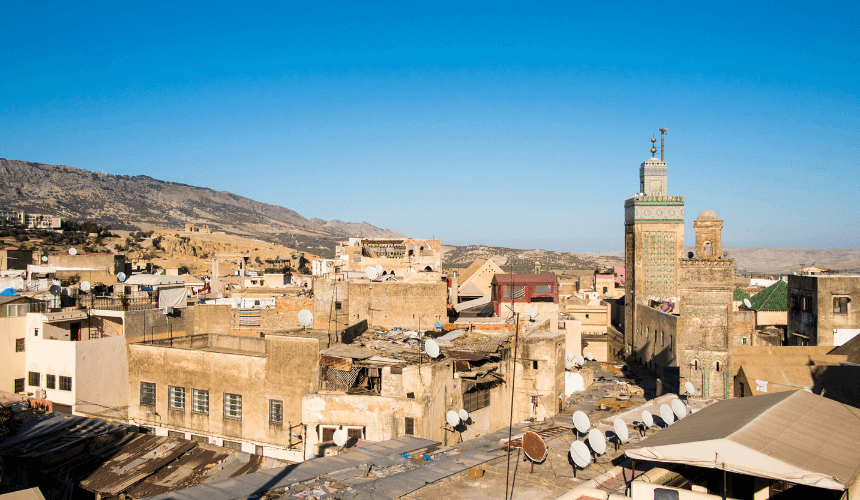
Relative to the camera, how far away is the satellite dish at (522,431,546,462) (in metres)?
9.92

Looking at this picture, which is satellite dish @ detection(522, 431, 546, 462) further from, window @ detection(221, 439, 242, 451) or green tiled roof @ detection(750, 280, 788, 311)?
green tiled roof @ detection(750, 280, 788, 311)

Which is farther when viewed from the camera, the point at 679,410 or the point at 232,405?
the point at 232,405

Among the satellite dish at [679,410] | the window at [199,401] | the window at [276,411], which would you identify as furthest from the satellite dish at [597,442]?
the window at [199,401]

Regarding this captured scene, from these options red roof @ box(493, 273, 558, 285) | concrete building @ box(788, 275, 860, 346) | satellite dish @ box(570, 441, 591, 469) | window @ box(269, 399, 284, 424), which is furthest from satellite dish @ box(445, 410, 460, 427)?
concrete building @ box(788, 275, 860, 346)

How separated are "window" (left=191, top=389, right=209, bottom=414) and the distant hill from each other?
95.0 m

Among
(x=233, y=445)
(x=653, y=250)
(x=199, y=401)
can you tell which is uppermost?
(x=653, y=250)

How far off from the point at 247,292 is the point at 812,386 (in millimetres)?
23265

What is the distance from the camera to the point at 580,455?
379 inches

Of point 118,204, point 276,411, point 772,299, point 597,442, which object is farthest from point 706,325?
point 118,204

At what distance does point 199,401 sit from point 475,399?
7819mm

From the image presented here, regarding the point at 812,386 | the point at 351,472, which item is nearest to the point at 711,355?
the point at 812,386

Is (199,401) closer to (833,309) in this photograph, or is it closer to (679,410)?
(679,410)

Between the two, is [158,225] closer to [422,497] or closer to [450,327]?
[450,327]

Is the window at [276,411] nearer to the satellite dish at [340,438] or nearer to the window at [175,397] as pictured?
the window at [175,397]
